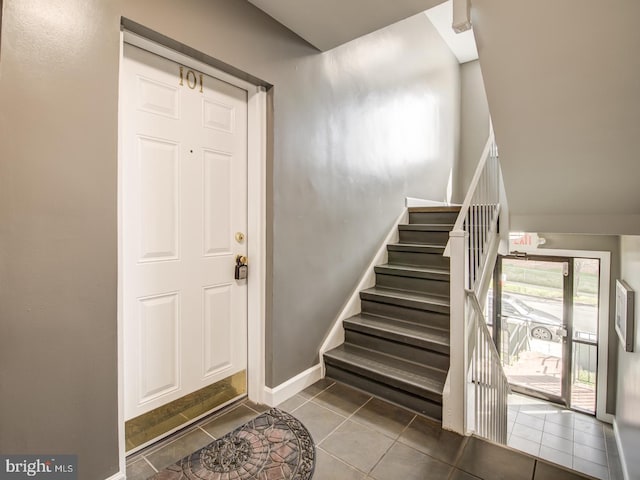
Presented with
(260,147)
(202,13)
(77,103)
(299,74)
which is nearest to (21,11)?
(77,103)

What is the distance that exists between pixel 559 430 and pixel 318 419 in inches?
160

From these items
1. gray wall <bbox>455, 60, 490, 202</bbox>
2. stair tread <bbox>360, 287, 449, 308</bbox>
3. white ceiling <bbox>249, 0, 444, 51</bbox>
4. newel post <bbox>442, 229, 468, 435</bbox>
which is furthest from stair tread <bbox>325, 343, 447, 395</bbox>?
gray wall <bbox>455, 60, 490, 202</bbox>

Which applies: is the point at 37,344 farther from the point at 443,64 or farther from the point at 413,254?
the point at 443,64

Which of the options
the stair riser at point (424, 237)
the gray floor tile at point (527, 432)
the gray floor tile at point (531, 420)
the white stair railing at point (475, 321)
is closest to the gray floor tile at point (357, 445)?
the white stair railing at point (475, 321)

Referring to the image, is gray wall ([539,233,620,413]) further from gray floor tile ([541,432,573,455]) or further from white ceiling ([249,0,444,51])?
white ceiling ([249,0,444,51])

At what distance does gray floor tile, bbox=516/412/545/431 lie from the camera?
14.1 feet

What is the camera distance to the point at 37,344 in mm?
1209

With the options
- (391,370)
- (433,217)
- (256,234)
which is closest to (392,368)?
(391,370)

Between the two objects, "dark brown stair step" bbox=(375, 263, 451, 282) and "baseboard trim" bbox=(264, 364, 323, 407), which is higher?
"dark brown stair step" bbox=(375, 263, 451, 282)

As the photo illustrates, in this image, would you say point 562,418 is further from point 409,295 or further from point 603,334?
point 409,295

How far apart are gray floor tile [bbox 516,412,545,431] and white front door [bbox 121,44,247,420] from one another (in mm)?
4254

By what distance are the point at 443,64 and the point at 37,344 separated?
544 cm

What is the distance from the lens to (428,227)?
3.38 metres

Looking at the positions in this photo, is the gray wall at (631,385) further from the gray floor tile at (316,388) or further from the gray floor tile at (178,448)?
the gray floor tile at (178,448)
